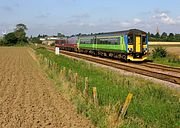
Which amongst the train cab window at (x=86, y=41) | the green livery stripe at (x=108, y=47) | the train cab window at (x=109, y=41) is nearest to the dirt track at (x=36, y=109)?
the green livery stripe at (x=108, y=47)

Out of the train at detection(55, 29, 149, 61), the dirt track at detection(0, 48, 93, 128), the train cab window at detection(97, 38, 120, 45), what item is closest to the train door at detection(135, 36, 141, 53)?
the train at detection(55, 29, 149, 61)

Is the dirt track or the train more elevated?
the train

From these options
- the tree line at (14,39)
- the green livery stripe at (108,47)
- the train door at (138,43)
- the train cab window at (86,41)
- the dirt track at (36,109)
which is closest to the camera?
the dirt track at (36,109)

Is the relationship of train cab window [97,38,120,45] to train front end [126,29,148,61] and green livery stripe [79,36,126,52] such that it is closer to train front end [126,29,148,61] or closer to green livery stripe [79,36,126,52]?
green livery stripe [79,36,126,52]

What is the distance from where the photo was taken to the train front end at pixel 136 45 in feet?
101

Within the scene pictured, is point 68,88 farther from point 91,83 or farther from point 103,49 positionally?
point 103,49

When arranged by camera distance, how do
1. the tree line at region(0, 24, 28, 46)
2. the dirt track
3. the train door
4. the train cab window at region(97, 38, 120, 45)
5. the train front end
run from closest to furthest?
the dirt track < the train front end < the train door < the train cab window at region(97, 38, 120, 45) < the tree line at region(0, 24, 28, 46)

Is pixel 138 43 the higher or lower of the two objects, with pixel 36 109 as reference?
higher

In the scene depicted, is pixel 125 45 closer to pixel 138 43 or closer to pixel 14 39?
pixel 138 43

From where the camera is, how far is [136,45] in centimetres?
3102

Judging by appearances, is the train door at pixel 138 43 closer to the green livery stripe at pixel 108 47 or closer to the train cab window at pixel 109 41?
the green livery stripe at pixel 108 47

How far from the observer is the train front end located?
101 ft

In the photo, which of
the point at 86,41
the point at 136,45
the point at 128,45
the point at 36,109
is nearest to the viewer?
Result: the point at 36,109

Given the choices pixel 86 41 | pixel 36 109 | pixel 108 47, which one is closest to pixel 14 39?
pixel 86 41
